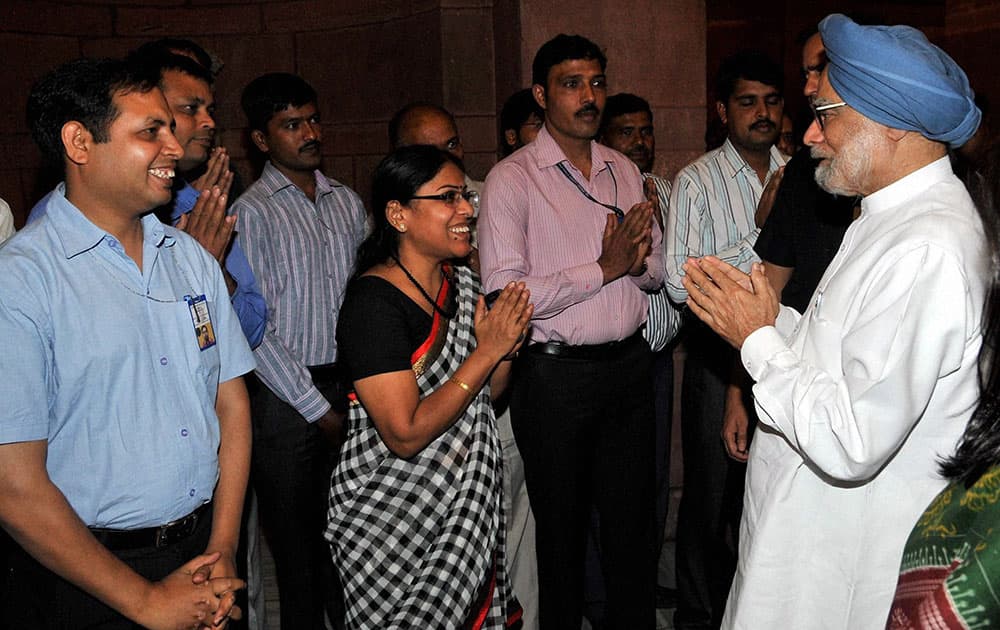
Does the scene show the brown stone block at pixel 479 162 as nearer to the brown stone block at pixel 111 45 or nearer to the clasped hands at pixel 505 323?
the brown stone block at pixel 111 45

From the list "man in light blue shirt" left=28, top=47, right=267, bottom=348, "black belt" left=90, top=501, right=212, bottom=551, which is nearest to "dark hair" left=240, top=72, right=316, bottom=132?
"man in light blue shirt" left=28, top=47, right=267, bottom=348

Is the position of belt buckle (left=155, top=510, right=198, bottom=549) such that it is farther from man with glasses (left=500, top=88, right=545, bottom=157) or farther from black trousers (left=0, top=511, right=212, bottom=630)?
→ man with glasses (left=500, top=88, right=545, bottom=157)

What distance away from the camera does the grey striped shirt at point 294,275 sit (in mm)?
3178

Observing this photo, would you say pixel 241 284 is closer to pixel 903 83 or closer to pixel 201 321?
pixel 201 321

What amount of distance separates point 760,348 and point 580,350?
1229 mm

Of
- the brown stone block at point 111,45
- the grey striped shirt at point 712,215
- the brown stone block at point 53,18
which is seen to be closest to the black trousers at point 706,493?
the grey striped shirt at point 712,215

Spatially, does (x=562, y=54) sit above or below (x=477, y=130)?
above

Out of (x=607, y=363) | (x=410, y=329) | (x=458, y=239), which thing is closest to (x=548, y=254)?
(x=607, y=363)

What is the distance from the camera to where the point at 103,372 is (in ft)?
6.01

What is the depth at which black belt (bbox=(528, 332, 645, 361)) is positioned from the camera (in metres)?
3.17

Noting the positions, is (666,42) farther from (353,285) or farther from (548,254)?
(353,285)

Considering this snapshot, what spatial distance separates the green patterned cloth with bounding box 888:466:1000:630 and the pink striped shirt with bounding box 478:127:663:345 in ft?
6.08

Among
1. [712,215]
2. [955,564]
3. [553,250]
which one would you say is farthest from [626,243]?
[955,564]

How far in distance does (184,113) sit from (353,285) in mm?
894
